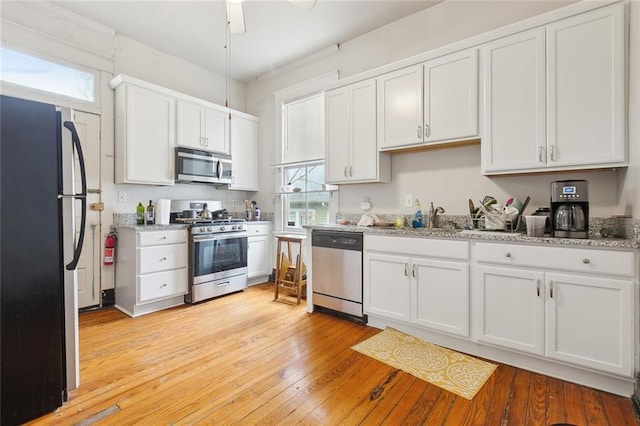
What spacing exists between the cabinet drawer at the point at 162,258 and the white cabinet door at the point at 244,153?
130 cm

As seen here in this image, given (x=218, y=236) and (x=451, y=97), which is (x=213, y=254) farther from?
(x=451, y=97)

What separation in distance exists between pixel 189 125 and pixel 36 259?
8.51 ft

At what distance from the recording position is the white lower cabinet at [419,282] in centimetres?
229

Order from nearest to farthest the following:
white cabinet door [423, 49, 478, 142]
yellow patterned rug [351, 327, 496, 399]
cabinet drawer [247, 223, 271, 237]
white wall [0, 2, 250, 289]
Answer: yellow patterned rug [351, 327, 496, 399]
white cabinet door [423, 49, 478, 142]
white wall [0, 2, 250, 289]
cabinet drawer [247, 223, 271, 237]

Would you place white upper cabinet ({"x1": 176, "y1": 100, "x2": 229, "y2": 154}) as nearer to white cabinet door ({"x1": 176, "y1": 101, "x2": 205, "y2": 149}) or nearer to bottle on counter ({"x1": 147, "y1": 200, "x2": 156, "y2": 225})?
white cabinet door ({"x1": 176, "y1": 101, "x2": 205, "y2": 149})

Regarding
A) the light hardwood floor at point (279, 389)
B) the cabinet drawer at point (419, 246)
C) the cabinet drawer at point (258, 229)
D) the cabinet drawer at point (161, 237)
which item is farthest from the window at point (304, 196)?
the light hardwood floor at point (279, 389)

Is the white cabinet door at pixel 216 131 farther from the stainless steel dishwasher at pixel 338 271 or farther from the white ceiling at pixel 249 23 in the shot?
the stainless steel dishwasher at pixel 338 271

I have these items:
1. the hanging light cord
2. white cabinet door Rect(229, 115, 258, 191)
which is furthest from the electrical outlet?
white cabinet door Rect(229, 115, 258, 191)

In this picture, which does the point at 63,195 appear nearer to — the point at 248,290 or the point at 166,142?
the point at 166,142

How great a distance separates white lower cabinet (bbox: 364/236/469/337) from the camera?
2.29m

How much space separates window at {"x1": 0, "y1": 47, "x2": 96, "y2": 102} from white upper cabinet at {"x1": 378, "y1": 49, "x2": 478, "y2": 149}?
319 centimetres

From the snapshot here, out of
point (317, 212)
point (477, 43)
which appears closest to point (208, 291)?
point (317, 212)

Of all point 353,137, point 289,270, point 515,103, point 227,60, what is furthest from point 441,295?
point 227,60

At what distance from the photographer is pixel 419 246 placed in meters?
2.48
